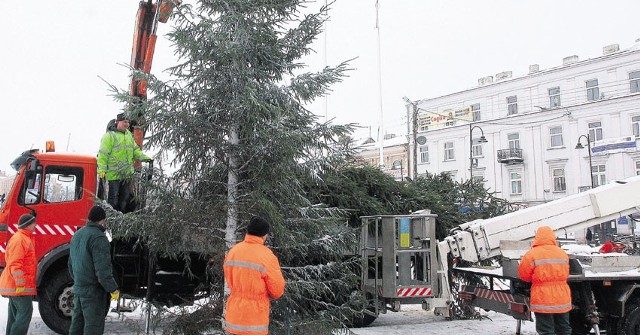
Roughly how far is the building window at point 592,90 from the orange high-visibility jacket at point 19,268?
38.5 m

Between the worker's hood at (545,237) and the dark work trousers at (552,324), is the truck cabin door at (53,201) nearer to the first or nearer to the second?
the worker's hood at (545,237)

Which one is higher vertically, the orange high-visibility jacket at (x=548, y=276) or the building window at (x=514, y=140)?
the building window at (x=514, y=140)

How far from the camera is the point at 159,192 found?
5.41m

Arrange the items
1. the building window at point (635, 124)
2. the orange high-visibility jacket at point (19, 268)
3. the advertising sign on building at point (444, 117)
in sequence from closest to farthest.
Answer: the orange high-visibility jacket at point (19, 268)
the building window at point (635, 124)
the advertising sign on building at point (444, 117)

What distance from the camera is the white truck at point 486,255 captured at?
25.3 ft

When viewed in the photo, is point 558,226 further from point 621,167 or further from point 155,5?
point 621,167

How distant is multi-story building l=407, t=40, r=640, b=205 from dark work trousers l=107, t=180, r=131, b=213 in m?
26.6

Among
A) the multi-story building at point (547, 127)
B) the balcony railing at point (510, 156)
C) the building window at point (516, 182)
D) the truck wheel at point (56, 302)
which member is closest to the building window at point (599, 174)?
the multi-story building at point (547, 127)

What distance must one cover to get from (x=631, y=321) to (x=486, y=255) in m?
2.12

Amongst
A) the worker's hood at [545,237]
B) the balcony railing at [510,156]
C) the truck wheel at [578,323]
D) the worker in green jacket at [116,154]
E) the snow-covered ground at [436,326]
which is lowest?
the snow-covered ground at [436,326]

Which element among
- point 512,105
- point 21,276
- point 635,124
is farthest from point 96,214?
point 512,105

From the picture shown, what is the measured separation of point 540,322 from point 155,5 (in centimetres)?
779

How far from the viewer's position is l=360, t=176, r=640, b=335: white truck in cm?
770

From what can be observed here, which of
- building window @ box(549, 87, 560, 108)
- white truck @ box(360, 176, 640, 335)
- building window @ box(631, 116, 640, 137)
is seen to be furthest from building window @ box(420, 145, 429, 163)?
white truck @ box(360, 176, 640, 335)
